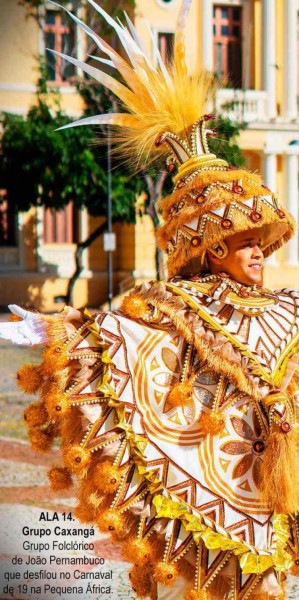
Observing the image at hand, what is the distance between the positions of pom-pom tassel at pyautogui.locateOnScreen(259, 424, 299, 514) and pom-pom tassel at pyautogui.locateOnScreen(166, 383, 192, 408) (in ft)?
1.02

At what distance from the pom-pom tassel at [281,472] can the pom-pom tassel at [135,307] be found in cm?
60

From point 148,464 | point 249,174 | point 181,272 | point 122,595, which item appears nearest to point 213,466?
point 148,464

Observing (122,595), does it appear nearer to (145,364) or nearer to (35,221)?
(145,364)

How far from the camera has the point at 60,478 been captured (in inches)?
138

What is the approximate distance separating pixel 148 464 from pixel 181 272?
0.79 m

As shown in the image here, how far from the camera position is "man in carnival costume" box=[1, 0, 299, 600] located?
3.38 meters

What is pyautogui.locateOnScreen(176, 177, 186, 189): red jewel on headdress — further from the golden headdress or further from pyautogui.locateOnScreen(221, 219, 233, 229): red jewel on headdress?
pyautogui.locateOnScreen(221, 219, 233, 229): red jewel on headdress

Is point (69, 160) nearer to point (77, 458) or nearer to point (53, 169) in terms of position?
point (53, 169)

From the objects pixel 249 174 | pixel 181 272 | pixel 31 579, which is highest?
pixel 249 174

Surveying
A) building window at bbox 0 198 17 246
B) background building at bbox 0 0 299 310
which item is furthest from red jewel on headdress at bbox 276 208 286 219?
building window at bbox 0 198 17 246

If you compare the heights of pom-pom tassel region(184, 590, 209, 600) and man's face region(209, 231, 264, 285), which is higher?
man's face region(209, 231, 264, 285)

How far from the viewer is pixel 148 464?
3424 millimetres

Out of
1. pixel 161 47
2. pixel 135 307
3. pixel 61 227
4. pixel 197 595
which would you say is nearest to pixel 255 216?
pixel 135 307

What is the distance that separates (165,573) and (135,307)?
2.94 feet
